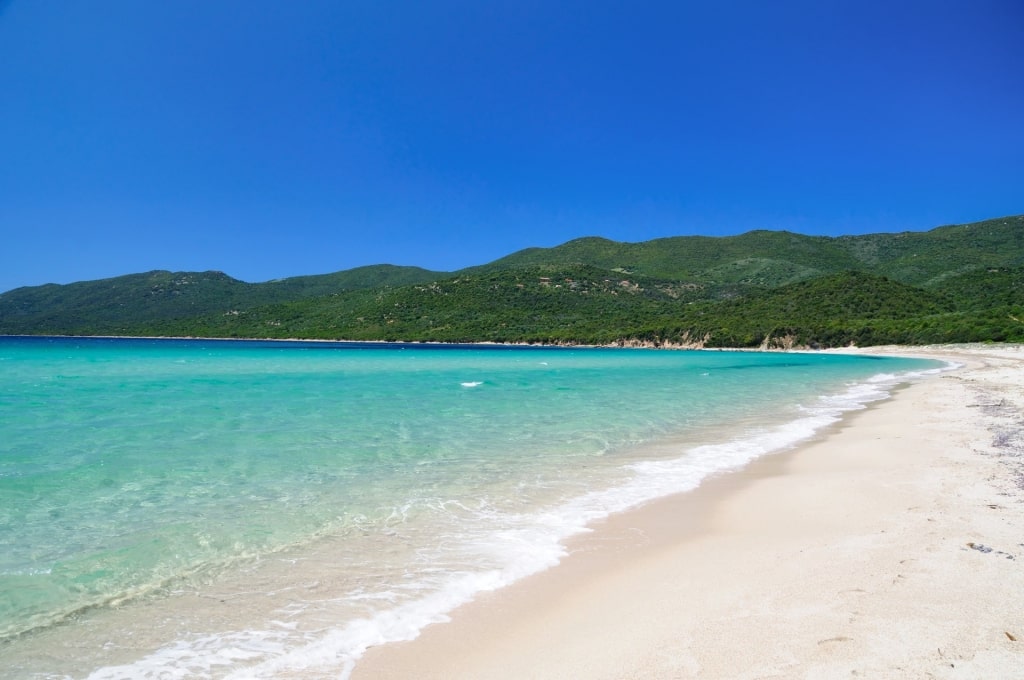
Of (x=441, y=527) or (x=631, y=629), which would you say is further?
(x=441, y=527)

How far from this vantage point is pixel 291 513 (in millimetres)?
7270

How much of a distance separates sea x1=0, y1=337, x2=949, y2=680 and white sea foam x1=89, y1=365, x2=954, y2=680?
2 cm

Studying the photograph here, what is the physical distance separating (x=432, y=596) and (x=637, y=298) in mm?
126017

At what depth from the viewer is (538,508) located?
7516mm

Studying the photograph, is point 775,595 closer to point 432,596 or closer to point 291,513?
point 432,596

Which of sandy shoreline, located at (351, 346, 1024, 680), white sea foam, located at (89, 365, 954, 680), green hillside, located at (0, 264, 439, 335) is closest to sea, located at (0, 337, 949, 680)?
white sea foam, located at (89, 365, 954, 680)

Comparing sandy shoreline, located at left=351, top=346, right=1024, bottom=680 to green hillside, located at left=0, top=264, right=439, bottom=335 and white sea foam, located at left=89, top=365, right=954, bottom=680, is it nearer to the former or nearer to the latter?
white sea foam, located at left=89, top=365, right=954, bottom=680

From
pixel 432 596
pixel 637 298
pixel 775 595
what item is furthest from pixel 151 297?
pixel 775 595

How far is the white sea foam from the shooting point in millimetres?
3758

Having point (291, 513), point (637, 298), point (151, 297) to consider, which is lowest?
point (291, 513)

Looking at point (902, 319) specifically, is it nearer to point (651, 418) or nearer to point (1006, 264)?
point (1006, 264)

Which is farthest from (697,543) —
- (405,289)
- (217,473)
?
(405,289)

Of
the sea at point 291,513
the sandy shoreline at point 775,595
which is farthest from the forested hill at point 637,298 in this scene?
the sandy shoreline at point 775,595

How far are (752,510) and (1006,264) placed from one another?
4778 inches
